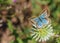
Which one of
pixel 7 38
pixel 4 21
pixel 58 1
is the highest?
pixel 58 1

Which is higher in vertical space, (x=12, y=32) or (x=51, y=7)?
(x=51, y=7)

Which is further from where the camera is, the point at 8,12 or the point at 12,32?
the point at 8,12

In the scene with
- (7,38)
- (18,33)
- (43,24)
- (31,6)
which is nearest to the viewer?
(43,24)

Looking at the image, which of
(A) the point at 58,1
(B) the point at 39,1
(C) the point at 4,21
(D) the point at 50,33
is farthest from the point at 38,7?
(D) the point at 50,33

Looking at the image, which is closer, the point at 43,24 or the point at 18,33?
the point at 43,24

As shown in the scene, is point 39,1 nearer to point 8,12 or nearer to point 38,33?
point 8,12

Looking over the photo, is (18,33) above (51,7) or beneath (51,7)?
beneath

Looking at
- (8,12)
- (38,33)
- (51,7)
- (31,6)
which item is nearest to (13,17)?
(8,12)

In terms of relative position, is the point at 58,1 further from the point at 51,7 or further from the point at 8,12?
the point at 8,12

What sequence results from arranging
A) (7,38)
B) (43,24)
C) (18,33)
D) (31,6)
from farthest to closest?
(31,6), (7,38), (18,33), (43,24)
